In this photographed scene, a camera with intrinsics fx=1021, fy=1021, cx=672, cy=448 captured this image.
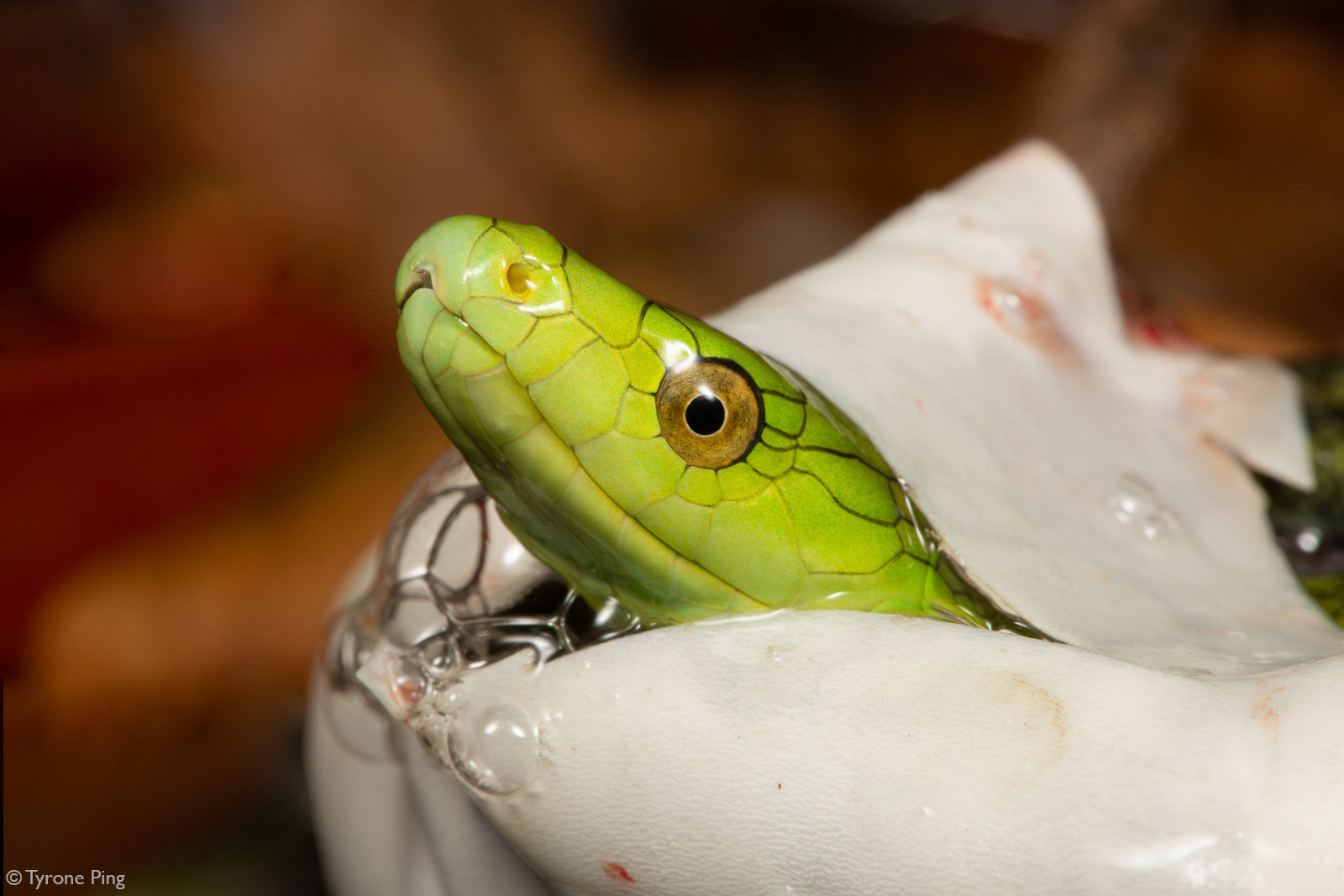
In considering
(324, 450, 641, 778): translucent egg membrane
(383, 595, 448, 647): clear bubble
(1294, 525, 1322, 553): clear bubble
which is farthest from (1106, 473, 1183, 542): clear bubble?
(383, 595, 448, 647): clear bubble

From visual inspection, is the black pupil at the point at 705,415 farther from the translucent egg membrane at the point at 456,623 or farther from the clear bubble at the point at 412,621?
the clear bubble at the point at 412,621

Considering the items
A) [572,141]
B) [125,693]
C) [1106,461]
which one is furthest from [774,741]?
[572,141]

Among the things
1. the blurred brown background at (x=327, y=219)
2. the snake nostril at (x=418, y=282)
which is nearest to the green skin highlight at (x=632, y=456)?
the snake nostril at (x=418, y=282)

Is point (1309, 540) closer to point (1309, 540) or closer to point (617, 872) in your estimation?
point (1309, 540)

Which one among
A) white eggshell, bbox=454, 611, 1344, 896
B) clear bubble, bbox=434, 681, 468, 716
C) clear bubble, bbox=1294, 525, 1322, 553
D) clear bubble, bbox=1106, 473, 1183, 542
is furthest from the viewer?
clear bubble, bbox=1294, 525, 1322, 553

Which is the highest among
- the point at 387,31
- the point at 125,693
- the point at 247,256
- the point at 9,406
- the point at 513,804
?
the point at 387,31

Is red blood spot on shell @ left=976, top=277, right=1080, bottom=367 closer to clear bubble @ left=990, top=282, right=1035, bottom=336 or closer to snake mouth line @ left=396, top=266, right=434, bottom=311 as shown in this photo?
clear bubble @ left=990, top=282, right=1035, bottom=336

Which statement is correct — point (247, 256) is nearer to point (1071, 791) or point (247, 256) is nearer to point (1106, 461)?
point (1106, 461)

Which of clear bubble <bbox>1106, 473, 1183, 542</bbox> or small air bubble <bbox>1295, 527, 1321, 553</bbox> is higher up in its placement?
clear bubble <bbox>1106, 473, 1183, 542</bbox>
